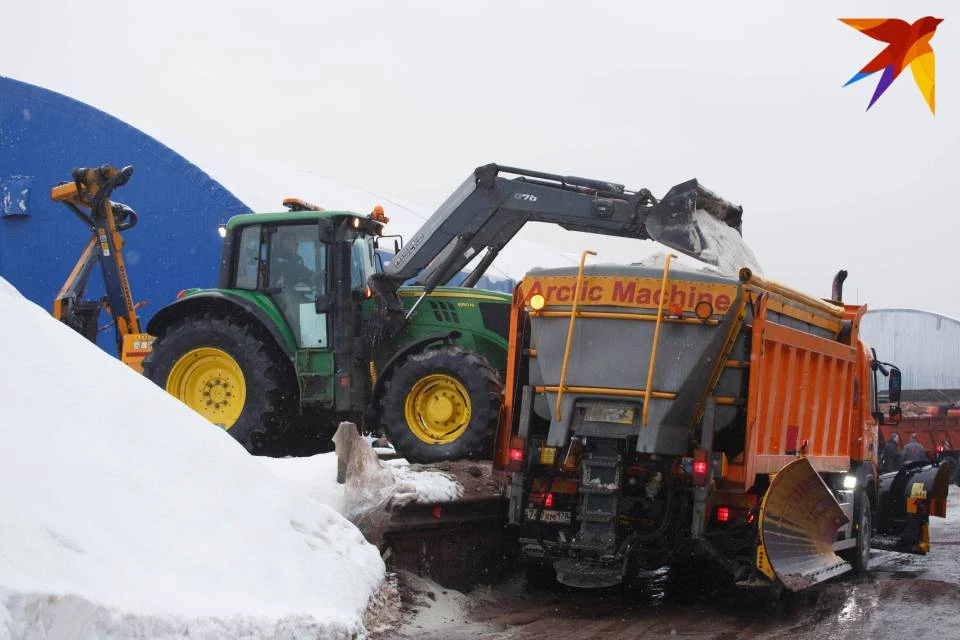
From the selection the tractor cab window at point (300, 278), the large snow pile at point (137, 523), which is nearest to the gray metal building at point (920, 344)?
the tractor cab window at point (300, 278)

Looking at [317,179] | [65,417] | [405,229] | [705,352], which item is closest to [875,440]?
[705,352]

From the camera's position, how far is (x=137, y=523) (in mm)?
5750

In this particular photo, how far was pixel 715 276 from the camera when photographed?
8.73 meters

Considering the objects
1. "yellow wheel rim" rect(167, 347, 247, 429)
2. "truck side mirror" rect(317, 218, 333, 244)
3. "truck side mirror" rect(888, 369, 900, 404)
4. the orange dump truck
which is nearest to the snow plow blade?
the orange dump truck

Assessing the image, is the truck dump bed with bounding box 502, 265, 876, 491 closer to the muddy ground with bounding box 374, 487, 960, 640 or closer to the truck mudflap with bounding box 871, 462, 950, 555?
the muddy ground with bounding box 374, 487, 960, 640

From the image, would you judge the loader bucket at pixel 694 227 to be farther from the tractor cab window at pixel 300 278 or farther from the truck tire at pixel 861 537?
the tractor cab window at pixel 300 278

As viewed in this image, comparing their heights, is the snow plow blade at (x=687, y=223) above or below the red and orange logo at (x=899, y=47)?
below

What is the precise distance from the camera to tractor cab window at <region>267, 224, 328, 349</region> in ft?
35.8

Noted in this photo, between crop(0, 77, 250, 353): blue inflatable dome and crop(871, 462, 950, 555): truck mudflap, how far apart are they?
37.5 feet

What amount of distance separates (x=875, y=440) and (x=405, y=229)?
17259 mm

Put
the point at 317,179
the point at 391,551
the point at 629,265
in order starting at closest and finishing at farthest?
the point at 391,551
the point at 629,265
the point at 317,179

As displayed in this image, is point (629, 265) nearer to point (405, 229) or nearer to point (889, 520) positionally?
point (889, 520)

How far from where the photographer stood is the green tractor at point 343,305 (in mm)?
10742

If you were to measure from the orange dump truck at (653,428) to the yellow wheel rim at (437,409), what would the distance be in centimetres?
86
